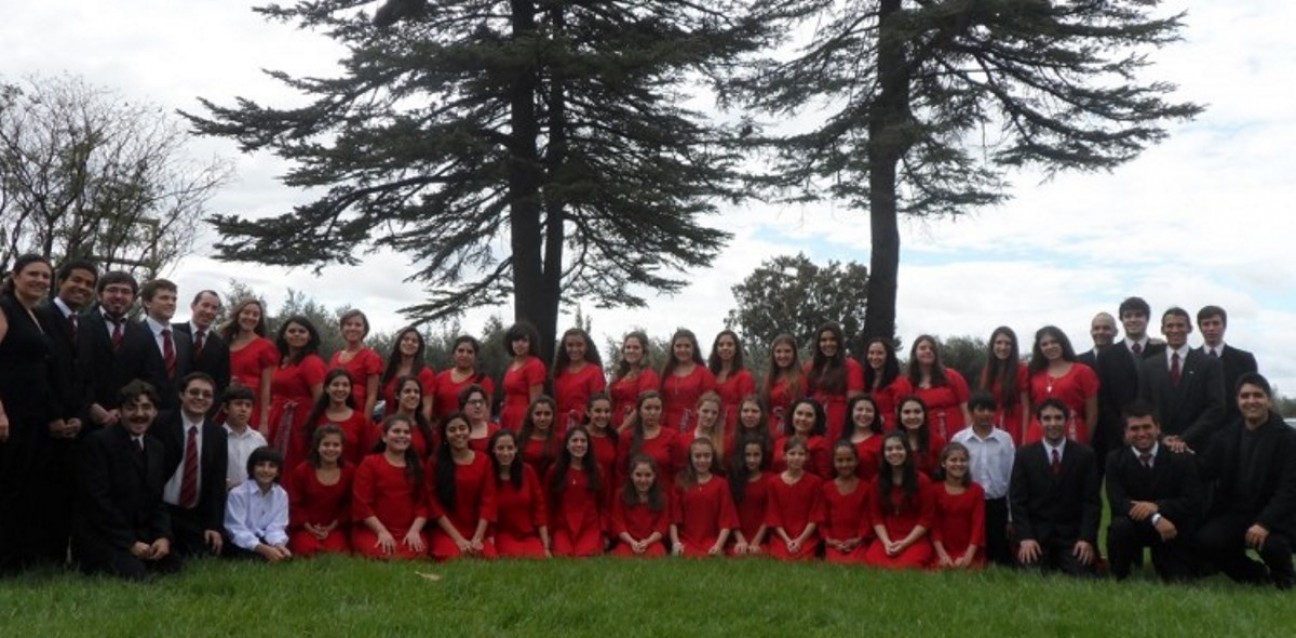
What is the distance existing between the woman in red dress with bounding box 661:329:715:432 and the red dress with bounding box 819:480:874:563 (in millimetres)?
1560

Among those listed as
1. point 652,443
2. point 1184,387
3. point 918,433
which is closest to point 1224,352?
point 1184,387

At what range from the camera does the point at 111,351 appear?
7465 mm

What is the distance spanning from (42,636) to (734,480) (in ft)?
17.0

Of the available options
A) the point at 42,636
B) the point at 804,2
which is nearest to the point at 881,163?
the point at 804,2

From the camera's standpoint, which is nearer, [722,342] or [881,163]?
[722,342]

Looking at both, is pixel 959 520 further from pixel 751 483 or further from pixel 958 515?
pixel 751 483

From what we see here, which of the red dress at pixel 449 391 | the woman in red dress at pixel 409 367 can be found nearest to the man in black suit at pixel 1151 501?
the red dress at pixel 449 391

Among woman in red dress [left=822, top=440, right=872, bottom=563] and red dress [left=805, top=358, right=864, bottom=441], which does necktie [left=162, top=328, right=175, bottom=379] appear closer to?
woman in red dress [left=822, top=440, right=872, bottom=563]

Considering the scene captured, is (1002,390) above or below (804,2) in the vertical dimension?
below

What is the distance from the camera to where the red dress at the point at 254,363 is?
8945 mm

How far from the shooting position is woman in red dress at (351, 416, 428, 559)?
830 cm

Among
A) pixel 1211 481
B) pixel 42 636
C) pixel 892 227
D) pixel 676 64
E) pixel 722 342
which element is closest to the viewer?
pixel 42 636

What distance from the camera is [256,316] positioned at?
916cm

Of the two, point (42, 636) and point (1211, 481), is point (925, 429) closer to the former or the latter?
point (1211, 481)
